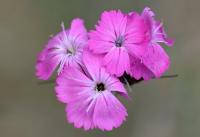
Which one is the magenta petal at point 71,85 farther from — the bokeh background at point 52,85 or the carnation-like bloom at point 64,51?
the bokeh background at point 52,85

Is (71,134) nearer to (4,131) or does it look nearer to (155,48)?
(4,131)

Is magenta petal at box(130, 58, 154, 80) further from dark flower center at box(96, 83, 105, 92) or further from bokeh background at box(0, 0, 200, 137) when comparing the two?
bokeh background at box(0, 0, 200, 137)

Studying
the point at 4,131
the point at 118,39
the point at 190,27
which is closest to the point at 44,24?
the point at 4,131

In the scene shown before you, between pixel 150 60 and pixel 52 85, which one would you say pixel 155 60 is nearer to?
pixel 150 60

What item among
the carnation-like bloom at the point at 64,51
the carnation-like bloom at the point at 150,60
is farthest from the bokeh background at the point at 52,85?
the carnation-like bloom at the point at 150,60

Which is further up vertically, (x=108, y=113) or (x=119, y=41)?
(x=119, y=41)

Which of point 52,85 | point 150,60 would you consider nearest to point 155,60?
point 150,60
